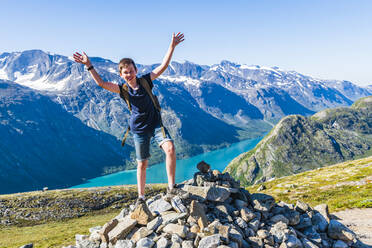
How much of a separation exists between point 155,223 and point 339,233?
10.9 meters

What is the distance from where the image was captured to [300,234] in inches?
508

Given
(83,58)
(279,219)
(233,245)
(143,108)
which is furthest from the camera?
(279,219)

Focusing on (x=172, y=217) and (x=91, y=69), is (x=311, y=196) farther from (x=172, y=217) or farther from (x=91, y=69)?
(x=91, y=69)

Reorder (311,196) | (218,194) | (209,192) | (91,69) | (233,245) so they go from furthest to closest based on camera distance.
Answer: (311,196)
(218,194)
(209,192)
(233,245)
(91,69)

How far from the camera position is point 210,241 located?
31.8ft

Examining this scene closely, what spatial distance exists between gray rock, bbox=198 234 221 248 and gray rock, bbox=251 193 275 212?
4.37 metres

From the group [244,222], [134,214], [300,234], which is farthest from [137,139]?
[300,234]

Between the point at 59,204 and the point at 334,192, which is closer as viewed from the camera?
the point at 334,192

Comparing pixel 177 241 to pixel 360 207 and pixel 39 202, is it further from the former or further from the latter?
pixel 39 202

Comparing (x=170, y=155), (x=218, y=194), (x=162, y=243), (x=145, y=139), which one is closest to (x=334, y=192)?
(x=218, y=194)

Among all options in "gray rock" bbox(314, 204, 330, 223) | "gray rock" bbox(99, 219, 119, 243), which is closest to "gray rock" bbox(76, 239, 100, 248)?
"gray rock" bbox(99, 219, 119, 243)

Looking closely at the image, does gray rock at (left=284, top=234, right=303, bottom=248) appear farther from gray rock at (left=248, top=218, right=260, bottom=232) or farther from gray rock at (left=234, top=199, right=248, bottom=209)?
gray rock at (left=234, top=199, right=248, bottom=209)

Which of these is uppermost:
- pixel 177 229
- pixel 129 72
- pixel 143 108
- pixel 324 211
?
pixel 129 72

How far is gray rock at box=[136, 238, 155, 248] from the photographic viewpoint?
9897 millimetres
